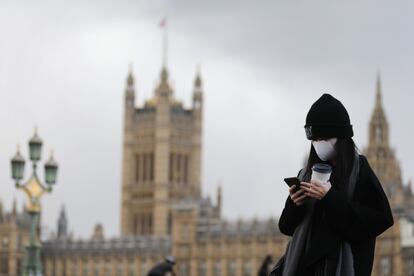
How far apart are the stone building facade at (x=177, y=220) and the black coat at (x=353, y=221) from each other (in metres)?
80.4

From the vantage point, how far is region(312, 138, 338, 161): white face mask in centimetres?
653

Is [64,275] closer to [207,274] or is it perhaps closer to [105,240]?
[105,240]

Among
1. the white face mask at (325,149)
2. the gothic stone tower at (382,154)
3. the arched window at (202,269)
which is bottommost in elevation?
the arched window at (202,269)

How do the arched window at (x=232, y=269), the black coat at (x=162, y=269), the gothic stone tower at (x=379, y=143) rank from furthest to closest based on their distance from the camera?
the gothic stone tower at (x=379, y=143) → the arched window at (x=232, y=269) → the black coat at (x=162, y=269)

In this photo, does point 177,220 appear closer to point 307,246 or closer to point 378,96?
point 378,96

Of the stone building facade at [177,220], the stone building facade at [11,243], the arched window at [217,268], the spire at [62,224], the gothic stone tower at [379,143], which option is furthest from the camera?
the spire at [62,224]

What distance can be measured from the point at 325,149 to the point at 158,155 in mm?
130379

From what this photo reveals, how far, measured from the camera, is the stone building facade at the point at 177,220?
323 feet

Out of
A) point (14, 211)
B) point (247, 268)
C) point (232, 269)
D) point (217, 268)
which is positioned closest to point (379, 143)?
point (247, 268)

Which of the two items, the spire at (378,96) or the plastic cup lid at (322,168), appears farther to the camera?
the spire at (378,96)

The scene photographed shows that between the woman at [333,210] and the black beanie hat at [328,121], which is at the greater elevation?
the black beanie hat at [328,121]

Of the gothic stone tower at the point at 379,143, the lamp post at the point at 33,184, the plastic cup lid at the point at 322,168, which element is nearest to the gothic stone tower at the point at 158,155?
the gothic stone tower at the point at 379,143

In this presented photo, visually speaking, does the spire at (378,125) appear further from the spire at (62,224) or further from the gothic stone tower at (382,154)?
the spire at (62,224)

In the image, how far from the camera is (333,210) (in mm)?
6285
